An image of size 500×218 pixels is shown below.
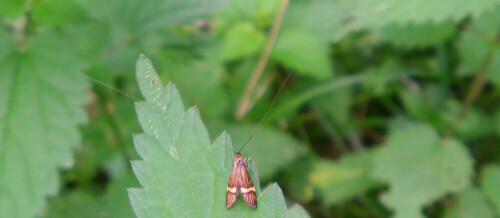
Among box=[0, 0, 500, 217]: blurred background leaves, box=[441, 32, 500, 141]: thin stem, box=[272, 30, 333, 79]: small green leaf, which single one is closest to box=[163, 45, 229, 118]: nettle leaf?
box=[0, 0, 500, 217]: blurred background leaves

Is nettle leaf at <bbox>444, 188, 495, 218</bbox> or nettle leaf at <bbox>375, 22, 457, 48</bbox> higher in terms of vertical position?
nettle leaf at <bbox>375, 22, 457, 48</bbox>

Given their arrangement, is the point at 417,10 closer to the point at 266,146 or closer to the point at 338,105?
the point at 338,105

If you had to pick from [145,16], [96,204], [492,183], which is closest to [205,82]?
[145,16]

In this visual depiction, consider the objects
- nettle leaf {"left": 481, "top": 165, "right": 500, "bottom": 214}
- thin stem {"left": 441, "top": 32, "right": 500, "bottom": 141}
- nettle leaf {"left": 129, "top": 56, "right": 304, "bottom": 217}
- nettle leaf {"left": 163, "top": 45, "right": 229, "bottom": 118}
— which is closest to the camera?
nettle leaf {"left": 129, "top": 56, "right": 304, "bottom": 217}

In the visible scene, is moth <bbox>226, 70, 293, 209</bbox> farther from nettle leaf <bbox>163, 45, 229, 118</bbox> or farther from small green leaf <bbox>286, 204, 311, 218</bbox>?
nettle leaf <bbox>163, 45, 229, 118</bbox>

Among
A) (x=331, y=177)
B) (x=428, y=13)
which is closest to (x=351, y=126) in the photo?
(x=331, y=177)

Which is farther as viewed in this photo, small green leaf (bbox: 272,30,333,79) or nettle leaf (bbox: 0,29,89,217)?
small green leaf (bbox: 272,30,333,79)
